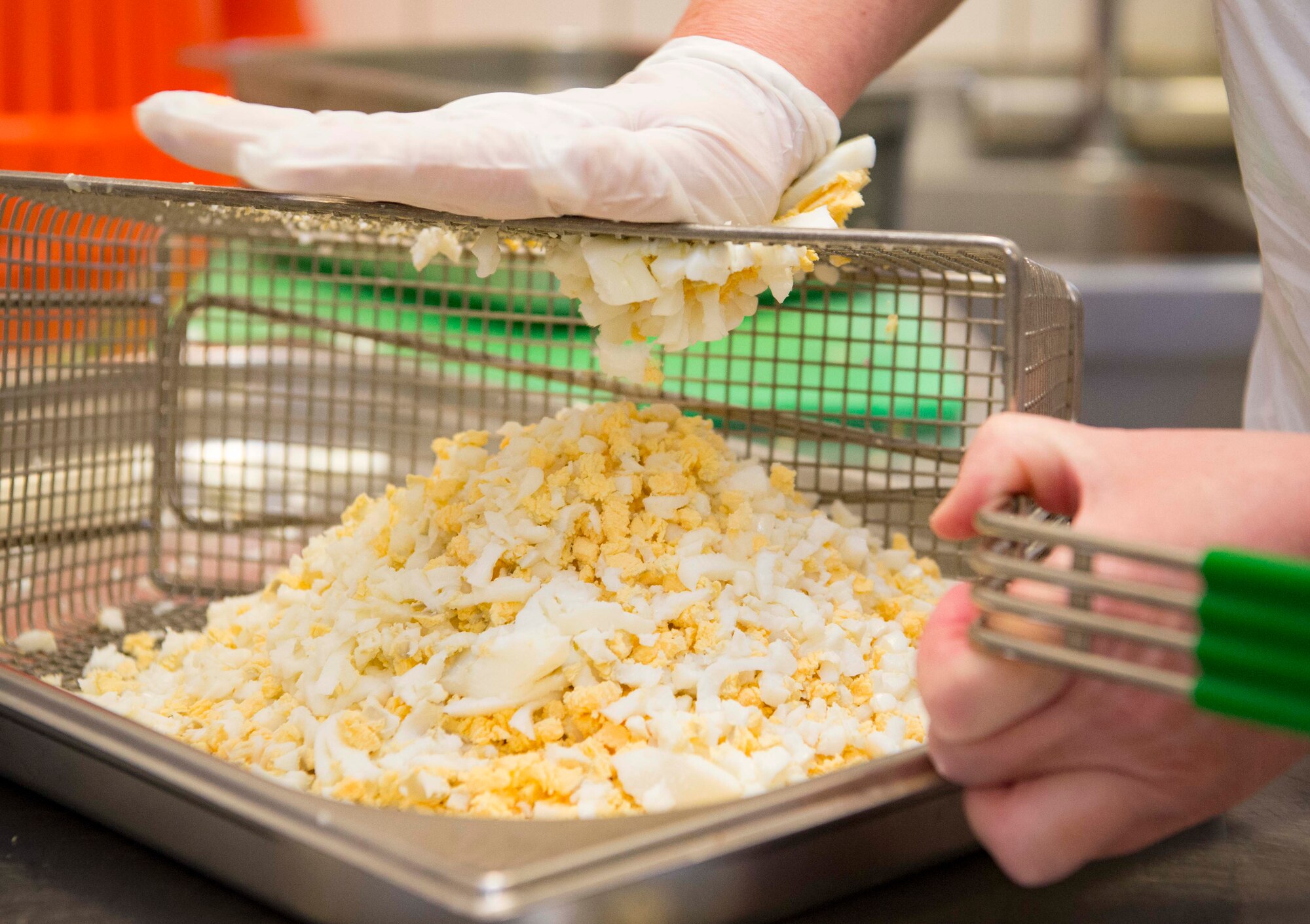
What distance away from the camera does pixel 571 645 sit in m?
0.55

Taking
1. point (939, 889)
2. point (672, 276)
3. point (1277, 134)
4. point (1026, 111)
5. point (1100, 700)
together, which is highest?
point (1026, 111)

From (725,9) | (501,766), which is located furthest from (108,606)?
(725,9)

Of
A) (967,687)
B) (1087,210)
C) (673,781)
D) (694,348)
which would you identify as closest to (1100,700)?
(967,687)

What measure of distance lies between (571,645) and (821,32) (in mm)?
436

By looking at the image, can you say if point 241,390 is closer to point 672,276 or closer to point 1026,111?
point 672,276

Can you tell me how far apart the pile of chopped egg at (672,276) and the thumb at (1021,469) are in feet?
0.63

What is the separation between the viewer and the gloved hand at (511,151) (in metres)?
0.53

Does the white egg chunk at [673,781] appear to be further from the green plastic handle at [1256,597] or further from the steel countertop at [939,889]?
the green plastic handle at [1256,597]

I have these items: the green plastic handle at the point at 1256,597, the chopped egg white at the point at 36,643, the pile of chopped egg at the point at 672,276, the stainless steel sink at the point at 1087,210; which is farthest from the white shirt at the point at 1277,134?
the stainless steel sink at the point at 1087,210

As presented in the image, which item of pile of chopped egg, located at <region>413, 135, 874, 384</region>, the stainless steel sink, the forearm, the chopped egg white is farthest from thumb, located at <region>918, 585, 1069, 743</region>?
the stainless steel sink

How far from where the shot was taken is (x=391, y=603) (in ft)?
1.96

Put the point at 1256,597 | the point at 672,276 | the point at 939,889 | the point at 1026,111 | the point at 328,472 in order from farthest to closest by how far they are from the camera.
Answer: the point at 1026,111 → the point at 328,472 → the point at 672,276 → the point at 939,889 → the point at 1256,597

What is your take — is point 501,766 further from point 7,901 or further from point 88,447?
point 88,447

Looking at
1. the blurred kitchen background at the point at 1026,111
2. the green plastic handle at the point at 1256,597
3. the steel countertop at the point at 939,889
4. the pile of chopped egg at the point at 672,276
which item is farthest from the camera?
the blurred kitchen background at the point at 1026,111
